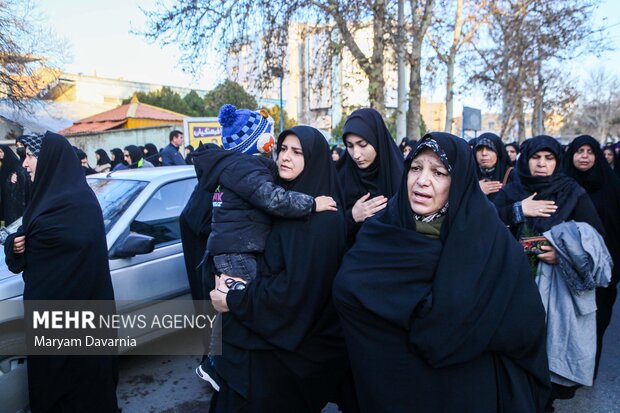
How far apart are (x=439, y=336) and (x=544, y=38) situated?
17006mm

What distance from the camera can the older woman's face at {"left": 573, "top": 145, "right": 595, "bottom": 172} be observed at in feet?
12.2

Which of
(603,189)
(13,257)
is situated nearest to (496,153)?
(603,189)

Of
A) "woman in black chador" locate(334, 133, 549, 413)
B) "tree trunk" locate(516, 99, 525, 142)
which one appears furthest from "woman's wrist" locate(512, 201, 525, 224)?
"tree trunk" locate(516, 99, 525, 142)

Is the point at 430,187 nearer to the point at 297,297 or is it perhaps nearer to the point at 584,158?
the point at 297,297

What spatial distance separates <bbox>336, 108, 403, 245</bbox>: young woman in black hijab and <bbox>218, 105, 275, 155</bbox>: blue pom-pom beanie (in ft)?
1.85

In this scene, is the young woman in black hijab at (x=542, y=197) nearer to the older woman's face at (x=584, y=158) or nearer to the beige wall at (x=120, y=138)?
the older woman's face at (x=584, y=158)

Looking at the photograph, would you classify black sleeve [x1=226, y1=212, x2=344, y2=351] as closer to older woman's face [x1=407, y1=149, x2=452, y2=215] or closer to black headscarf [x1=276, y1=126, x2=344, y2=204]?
black headscarf [x1=276, y1=126, x2=344, y2=204]

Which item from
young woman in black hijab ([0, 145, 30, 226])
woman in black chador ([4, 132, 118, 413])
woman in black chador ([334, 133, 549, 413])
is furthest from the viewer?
young woman in black hijab ([0, 145, 30, 226])

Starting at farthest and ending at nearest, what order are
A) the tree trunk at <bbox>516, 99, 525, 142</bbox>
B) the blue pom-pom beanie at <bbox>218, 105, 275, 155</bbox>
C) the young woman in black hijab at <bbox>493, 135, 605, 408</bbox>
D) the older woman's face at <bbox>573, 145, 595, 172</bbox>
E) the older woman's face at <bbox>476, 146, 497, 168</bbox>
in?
1. the tree trunk at <bbox>516, 99, 525, 142</bbox>
2. the older woman's face at <bbox>476, 146, 497, 168</bbox>
3. the older woman's face at <bbox>573, 145, 595, 172</bbox>
4. the young woman in black hijab at <bbox>493, 135, 605, 408</bbox>
5. the blue pom-pom beanie at <bbox>218, 105, 275, 155</bbox>

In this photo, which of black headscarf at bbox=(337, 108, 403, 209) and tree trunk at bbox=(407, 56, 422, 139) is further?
tree trunk at bbox=(407, 56, 422, 139)

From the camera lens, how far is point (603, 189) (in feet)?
12.4

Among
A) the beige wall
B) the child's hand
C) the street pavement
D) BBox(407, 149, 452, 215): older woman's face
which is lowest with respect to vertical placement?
the street pavement

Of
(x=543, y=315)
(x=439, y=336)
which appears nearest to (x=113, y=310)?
(x=439, y=336)

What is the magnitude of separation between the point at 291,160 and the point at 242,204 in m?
0.31
